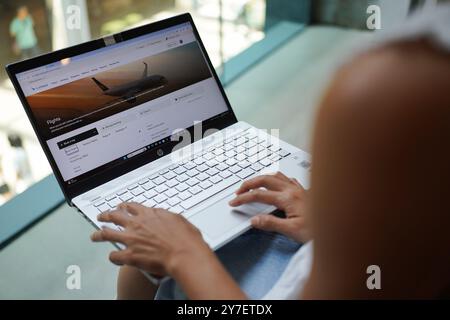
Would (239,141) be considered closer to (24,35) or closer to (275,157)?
(275,157)

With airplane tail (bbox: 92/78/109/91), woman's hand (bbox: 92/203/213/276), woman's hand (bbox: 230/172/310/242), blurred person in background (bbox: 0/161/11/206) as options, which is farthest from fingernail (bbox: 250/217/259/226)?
blurred person in background (bbox: 0/161/11/206)

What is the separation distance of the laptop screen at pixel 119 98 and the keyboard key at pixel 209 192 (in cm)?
18

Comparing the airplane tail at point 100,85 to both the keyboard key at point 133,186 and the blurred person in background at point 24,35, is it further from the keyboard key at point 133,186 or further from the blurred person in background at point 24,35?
the blurred person in background at point 24,35

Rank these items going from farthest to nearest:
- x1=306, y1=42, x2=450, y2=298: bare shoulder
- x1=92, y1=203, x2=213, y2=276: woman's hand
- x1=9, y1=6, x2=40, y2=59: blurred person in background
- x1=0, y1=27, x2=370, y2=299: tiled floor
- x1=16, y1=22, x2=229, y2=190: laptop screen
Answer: x1=9, y1=6, x2=40, y2=59: blurred person in background < x1=0, y1=27, x2=370, y2=299: tiled floor < x1=16, y1=22, x2=229, y2=190: laptop screen < x1=92, y1=203, x2=213, y2=276: woman's hand < x1=306, y1=42, x2=450, y2=298: bare shoulder

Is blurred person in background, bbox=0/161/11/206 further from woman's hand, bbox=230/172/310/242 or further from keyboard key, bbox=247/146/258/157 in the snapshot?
woman's hand, bbox=230/172/310/242

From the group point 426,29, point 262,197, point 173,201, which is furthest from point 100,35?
point 426,29

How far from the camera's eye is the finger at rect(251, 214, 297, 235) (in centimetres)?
81

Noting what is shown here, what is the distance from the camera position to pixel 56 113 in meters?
0.91

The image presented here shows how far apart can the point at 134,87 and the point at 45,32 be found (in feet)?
3.90

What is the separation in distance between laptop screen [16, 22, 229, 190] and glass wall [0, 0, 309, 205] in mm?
471

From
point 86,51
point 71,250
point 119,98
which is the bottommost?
point 71,250

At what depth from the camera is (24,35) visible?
2.13 m

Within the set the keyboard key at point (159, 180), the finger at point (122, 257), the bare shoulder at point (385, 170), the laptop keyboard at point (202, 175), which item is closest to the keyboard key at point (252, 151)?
the laptop keyboard at point (202, 175)
